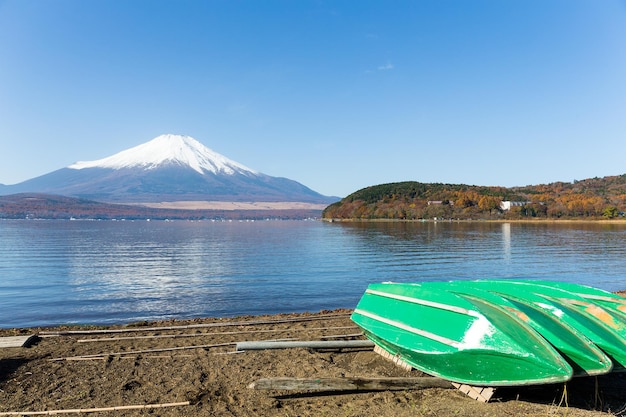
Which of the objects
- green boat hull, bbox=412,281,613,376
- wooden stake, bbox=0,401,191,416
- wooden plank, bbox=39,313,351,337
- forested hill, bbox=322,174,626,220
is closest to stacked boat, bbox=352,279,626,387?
green boat hull, bbox=412,281,613,376

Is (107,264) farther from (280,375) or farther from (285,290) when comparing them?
(280,375)

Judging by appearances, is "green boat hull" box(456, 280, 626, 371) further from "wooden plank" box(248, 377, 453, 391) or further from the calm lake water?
the calm lake water

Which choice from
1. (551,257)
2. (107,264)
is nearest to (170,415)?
(107,264)

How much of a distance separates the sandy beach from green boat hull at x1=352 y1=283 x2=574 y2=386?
53 cm

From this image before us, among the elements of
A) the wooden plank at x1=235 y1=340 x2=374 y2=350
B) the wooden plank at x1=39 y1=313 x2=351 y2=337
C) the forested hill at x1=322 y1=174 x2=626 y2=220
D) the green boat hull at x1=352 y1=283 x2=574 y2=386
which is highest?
the forested hill at x1=322 y1=174 x2=626 y2=220

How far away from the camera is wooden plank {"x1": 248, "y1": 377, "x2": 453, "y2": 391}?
7.45 meters

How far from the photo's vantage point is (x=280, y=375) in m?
8.59

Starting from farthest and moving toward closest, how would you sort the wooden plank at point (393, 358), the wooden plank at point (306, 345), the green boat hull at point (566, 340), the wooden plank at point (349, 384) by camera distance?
1. the wooden plank at point (306, 345)
2. the wooden plank at point (393, 358)
3. the wooden plank at point (349, 384)
4. the green boat hull at point (566, 340)

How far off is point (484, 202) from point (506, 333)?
156 m

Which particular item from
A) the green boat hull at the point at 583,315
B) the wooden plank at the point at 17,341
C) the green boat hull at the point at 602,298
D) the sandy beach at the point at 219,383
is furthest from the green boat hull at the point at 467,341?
the wooden plank at the point at 17,341

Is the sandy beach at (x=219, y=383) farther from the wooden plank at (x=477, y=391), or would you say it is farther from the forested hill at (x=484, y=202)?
the forested hill at (x=484, y=202)

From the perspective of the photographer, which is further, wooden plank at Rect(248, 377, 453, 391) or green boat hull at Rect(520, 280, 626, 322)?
green boat hull at Rect(520, 280, 626, 322)

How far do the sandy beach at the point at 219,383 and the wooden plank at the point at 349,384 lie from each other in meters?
0.11

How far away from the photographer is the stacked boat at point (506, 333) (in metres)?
6.60
